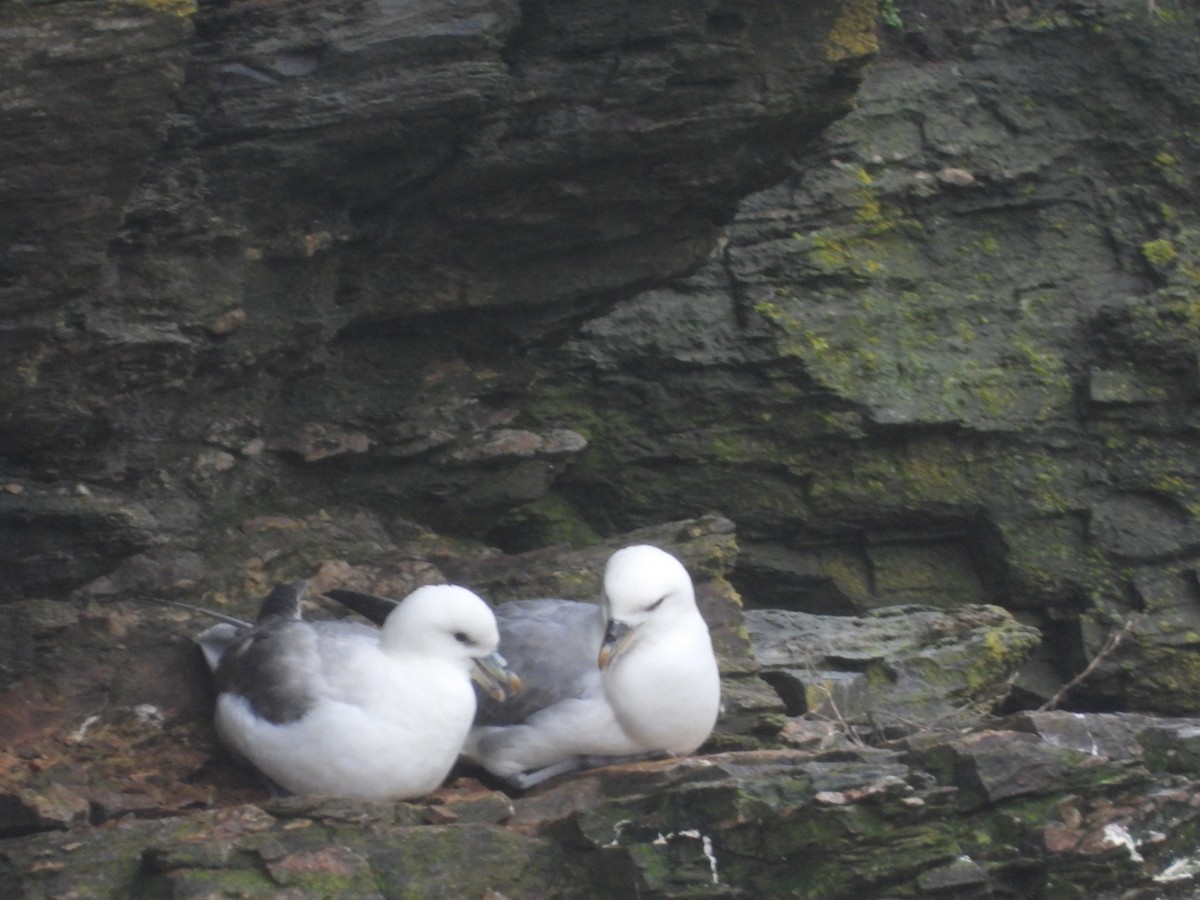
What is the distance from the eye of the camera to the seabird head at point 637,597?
4715 mm

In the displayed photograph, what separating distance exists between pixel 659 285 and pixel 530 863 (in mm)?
Result: 2469

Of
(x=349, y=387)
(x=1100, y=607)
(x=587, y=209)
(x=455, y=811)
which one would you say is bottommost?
(x=1100, y=607)

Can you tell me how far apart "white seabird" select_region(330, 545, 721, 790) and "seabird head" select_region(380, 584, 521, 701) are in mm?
159

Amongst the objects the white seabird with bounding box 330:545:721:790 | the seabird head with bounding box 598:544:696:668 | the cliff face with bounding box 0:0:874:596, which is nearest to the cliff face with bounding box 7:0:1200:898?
the cliff face with bounding box 0:0:874:596

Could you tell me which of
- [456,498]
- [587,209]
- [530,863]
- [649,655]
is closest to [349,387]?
[456,498]

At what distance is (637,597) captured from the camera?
4.73 metres

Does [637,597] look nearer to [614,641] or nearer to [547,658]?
[614,641]

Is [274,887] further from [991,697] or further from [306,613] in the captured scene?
[991,697]

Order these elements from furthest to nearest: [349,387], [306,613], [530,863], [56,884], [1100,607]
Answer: [1100,607] < [349,387] < [306,613] < [530,863] < [56,884]

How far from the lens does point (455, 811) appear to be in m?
4.34

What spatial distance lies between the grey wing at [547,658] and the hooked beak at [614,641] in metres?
0.11

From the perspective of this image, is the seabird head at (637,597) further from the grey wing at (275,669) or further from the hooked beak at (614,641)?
the grey wing at (275,669)

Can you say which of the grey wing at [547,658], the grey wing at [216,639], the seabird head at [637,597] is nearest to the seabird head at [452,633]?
the grey wing at [547,658]

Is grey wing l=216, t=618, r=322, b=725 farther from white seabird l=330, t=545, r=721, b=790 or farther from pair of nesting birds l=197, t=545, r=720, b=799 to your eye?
white seabird l=330, t=545, r=721, b=790
